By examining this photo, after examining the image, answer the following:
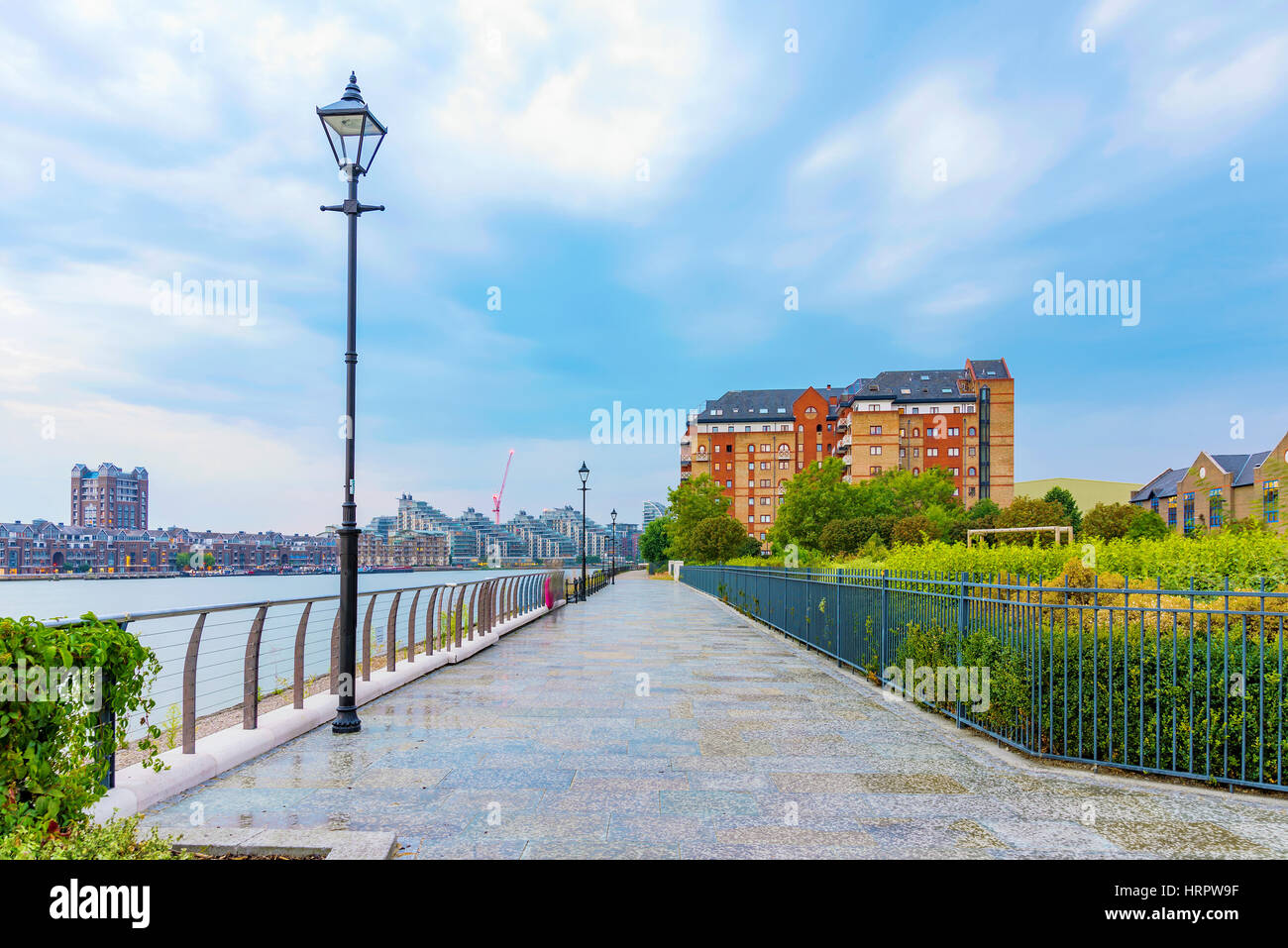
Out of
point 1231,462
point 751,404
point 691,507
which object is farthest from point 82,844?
point 1231,462

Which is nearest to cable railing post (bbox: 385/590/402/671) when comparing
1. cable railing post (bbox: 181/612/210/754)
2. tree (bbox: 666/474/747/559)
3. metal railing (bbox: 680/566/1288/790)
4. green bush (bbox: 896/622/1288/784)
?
cable railing post (bbox: 181/612/210/754)

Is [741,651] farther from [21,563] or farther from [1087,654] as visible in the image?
[21,563]

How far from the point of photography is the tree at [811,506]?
226 feet

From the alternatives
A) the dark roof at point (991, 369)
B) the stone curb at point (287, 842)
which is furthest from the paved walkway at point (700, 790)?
the dark roof at point (991, 369)

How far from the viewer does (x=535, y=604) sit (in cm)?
2684

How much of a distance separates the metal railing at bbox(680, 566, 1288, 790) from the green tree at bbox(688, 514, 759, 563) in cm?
5404

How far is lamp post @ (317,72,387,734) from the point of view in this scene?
27.1 ft

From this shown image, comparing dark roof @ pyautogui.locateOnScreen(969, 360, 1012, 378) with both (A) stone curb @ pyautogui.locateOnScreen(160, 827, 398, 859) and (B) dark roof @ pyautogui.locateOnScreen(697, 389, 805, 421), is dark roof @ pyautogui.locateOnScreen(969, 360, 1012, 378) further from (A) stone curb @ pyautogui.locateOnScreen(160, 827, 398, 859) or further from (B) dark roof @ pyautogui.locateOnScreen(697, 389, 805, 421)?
(A) stone curb @ pyautogui.locateOnScreen(160, 827, 398, 859)

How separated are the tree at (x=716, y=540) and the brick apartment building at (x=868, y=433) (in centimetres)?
3689

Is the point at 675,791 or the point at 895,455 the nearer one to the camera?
the point at 675,791

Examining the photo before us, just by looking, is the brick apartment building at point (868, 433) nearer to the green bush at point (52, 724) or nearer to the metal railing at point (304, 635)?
the metal railing at point (304, 635)

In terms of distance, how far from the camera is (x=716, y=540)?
63.7m
